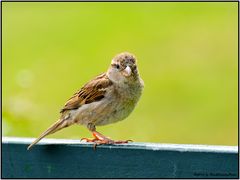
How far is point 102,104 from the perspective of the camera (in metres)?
6.05

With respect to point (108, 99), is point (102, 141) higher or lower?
lower

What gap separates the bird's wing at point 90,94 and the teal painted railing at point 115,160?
3.07 feet

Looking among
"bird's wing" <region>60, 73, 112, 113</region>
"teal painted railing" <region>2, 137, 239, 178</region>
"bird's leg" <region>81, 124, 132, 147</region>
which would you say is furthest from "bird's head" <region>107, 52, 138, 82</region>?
"teal painted railing" <region>2, 137, 239, 178</region>

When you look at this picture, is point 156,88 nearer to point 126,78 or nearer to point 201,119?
point 201,119

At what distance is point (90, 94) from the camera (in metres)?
6.20

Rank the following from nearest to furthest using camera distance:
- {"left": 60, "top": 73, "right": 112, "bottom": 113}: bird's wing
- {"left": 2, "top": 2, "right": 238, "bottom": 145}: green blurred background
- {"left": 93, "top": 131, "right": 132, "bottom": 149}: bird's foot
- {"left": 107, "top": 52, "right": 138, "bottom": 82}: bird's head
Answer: {"left": 93, "top": 131, "right": 132, "bottom": 149}: bird's foot, {"left": 107, "top": 52, "right": 138, "bottom": 82}: bird's head, {"left": 60, "top": 73, "right": 112, "bottom": 113}: bird's wing, {"left": 2, "top": 2, "right": 238, "bottom": 145}: green blurred background

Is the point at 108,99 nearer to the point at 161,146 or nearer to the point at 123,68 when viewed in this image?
the point at 123,68

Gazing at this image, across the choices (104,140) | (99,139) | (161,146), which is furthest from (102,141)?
(161,146)

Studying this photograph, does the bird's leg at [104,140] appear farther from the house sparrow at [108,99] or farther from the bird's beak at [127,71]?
the bird's beak at [127,71]

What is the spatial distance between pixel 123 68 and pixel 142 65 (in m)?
6.81

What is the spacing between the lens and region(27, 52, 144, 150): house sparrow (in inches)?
232

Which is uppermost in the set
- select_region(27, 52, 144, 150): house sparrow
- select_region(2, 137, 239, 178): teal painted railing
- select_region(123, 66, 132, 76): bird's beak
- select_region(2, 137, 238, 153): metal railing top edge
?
select_region(123, 66, 132, 76): bird's beak

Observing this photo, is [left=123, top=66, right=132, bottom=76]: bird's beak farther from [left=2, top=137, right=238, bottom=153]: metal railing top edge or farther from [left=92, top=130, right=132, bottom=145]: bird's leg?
[left=2, top=137, right=238, bottom=153]: metal railing top edge

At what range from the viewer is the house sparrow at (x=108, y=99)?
5902 millimetres
